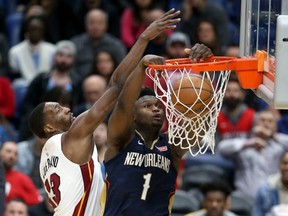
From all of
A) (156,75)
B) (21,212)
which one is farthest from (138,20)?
(156,75)

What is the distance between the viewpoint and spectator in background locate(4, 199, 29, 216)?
1005 centimetres

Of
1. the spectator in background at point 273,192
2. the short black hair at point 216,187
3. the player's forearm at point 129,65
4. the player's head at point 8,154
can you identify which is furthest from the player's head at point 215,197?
the player's forearm at point 129,65

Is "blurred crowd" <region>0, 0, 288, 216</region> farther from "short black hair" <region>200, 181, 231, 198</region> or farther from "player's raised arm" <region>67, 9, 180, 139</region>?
"player's raised arm" <region>67, 9, 180, 139</region>

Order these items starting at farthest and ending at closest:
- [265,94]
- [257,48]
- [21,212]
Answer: [21,212] → [257,48] → [265,94]

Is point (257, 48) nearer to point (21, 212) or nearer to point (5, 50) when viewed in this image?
point (21, 212)

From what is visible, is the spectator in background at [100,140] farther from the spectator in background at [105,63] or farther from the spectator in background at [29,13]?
the spectator in background at [29,13]

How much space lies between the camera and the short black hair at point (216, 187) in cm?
1041

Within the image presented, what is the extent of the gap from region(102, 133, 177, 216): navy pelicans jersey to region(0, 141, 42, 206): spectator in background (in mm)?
3353

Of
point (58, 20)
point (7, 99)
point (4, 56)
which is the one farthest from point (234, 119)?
point (58, 20)

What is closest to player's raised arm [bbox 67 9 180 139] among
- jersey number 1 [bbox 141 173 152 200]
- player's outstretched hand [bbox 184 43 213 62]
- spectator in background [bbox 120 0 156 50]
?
player's outstretched hand [bbox 184 43 213 62]

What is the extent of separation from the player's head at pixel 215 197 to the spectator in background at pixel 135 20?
3.28 meters

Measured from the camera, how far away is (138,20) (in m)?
13.2

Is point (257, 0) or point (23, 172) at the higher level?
point (257, 0)

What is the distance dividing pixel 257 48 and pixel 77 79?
18.1 feet
